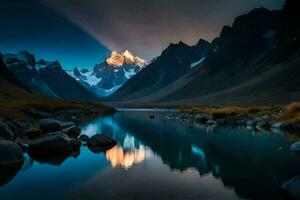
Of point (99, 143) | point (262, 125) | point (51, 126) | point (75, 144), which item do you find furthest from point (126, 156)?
point (262, 125)

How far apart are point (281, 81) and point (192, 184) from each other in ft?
558

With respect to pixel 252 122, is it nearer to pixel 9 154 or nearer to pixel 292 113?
pixel 292 113

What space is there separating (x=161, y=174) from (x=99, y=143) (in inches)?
674

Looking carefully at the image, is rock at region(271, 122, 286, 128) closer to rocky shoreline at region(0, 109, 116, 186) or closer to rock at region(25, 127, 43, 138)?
rocky shoreline at region(0, 109, 116, 186)

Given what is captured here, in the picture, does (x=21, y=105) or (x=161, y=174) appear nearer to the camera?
(x=161, y=174)

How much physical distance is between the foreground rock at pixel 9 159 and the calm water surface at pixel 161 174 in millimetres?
724

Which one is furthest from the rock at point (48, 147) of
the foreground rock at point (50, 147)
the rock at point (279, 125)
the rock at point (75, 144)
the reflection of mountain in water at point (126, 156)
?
the rock at point (279, 125)

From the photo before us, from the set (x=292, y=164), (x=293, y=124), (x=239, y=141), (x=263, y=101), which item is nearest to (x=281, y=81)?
(x=263, y=101)

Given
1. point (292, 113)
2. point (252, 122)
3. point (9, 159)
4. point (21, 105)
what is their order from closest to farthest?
point (9, 159) → point (292, 113) → point (252, 122) → point (21, 105)

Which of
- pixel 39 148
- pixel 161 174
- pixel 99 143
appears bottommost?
pixel 161 174

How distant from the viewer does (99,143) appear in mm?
41750

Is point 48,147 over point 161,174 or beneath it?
over

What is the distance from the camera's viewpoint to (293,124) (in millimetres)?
56625

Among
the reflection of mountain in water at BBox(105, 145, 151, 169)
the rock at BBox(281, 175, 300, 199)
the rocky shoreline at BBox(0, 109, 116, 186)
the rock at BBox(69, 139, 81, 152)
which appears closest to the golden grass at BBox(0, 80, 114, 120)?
the rocky shoreline at BBox(0, 109, 116, 186)
